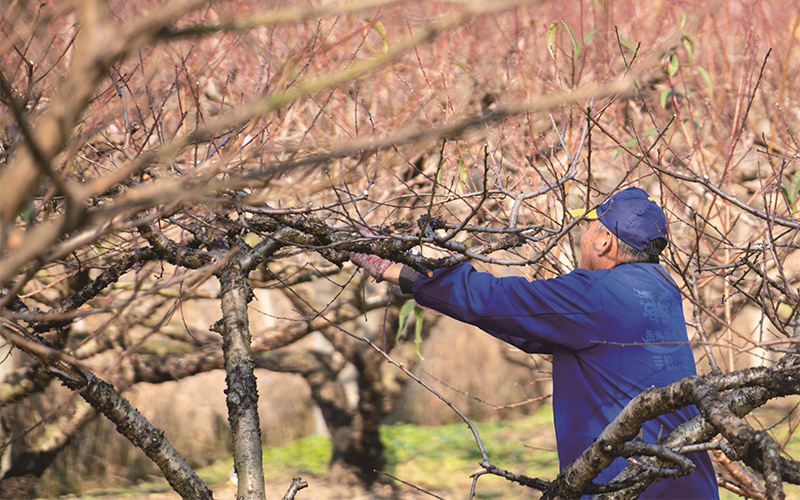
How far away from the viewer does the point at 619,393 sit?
2.48 metres

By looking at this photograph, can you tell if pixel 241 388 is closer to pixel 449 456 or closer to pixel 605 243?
pixel 605 243

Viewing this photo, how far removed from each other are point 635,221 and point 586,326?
558 millimetres

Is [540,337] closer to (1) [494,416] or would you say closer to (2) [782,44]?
(2) [782,44]

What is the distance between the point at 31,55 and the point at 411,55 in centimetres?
355

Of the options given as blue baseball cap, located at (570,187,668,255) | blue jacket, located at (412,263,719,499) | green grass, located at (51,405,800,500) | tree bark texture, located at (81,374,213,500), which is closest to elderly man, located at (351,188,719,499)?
blue jacket, located at (412,263,719,499)

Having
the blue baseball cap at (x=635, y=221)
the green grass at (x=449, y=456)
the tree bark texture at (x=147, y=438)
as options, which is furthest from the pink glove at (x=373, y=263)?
the green grass at (x=449, y=456)

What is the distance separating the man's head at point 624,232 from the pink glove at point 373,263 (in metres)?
0.89

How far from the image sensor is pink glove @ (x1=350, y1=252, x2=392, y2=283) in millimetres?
2711

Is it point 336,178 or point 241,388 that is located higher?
point 336,178

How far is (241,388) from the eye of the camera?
8.81 ft

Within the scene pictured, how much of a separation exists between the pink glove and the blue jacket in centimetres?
19

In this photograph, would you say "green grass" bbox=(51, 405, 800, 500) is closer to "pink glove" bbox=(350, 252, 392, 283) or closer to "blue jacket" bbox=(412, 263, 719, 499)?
"blue jacket" bbox=(412, 263, 719, 499)

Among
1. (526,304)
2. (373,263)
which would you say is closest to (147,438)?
(373,263)

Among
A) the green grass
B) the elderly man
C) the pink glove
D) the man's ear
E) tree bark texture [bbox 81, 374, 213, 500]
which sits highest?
the green grass
